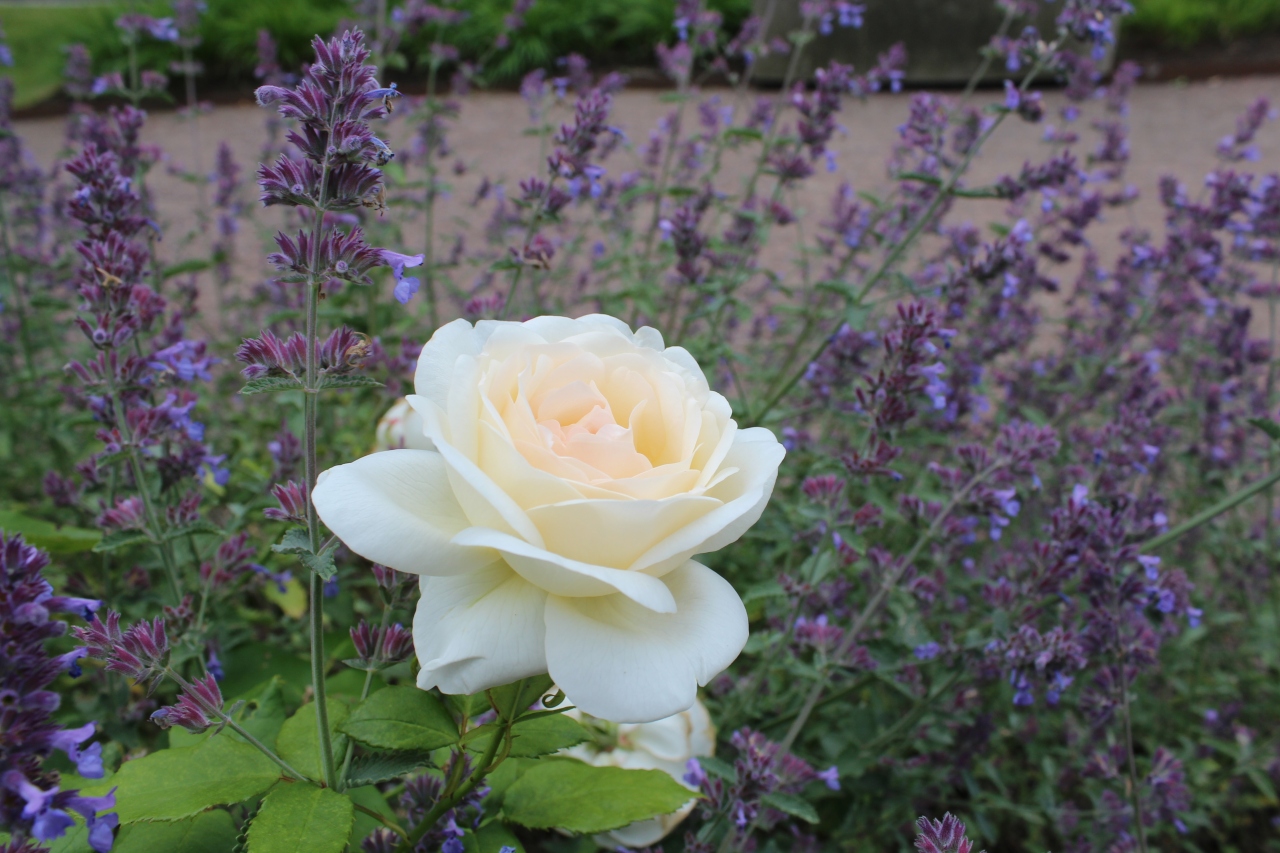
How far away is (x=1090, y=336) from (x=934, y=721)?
218 cm

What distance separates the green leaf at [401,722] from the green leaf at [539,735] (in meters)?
0.04

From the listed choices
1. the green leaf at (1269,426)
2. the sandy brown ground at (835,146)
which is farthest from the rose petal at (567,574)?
the sandy brown ground at (835,146)

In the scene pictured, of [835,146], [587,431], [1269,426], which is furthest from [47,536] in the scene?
[835,146]

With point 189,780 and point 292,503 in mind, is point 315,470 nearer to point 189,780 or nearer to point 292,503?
point 292,503

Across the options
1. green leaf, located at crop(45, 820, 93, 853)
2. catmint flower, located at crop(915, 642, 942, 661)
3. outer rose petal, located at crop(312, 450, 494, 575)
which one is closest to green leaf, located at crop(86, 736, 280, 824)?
A: green leaf, located at crop(45, 820, 93, 853)

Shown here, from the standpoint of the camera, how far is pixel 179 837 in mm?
924

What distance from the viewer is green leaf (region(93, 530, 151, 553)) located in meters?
1.27

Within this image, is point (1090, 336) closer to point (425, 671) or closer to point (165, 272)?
point (165, 272)

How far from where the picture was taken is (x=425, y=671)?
0.67 metres

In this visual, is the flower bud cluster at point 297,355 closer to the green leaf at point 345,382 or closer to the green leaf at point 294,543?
the green leaf at point 345,382

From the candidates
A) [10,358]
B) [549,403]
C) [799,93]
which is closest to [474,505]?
[549,403]

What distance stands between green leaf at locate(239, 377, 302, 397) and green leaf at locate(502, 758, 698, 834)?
0.52 meters

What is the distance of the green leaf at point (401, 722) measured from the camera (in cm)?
82

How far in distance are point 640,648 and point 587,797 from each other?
1.21ft
